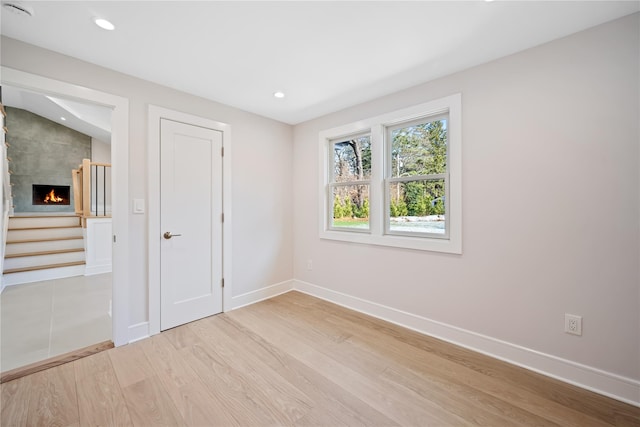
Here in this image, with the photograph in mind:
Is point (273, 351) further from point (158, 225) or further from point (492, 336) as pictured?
point (492, 336)

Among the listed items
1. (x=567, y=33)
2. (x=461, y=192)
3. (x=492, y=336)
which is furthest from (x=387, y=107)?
(x=492, y=336)

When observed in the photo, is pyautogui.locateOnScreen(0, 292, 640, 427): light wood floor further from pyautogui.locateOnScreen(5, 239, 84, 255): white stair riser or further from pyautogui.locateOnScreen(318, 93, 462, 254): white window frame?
pyautogui.locateOnScreen(5, 239, 84, 255): white stair riser

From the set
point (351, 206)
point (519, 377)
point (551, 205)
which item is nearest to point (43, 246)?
point (351, 206)

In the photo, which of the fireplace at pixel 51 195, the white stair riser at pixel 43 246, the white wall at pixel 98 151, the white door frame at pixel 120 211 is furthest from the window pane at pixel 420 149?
the fireplace at pixel 51 195

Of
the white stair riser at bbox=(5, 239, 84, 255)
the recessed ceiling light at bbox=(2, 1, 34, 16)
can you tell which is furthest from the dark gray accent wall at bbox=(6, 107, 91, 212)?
the recessed ceiling light at bbox=(2, 1, 34, 16)

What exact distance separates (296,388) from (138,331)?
5.52 feet

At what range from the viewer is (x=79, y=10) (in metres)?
1.60

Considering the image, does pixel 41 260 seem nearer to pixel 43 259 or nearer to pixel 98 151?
pixel 43 259

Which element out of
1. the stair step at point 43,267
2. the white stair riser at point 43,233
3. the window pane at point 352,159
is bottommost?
the stair step at point 43,267

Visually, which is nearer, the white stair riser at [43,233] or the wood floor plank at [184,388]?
the wood floor plank at [184,388]

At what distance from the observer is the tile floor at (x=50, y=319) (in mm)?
2191

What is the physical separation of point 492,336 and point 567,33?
2.36 meters

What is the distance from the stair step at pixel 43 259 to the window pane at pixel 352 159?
16.0 ft

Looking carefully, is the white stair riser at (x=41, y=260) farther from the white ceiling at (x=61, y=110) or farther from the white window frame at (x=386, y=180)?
the white window frame at (x=386, y=180)
